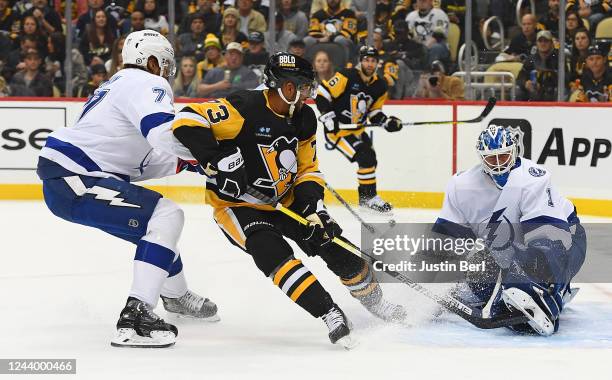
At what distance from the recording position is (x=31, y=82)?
921 cm

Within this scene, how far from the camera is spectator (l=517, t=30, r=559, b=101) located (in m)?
8.57

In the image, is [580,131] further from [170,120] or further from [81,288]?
[170,120]

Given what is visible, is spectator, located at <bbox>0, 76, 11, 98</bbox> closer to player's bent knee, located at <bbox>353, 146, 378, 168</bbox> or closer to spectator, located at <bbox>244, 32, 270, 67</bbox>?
spectator, located at <bbox>244, 32, 270, 67</bbox>

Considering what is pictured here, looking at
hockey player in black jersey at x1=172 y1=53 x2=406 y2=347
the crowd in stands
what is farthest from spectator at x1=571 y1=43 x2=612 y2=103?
hockey player in black jersey at x1=172 y1=53 x2=406 y2=347

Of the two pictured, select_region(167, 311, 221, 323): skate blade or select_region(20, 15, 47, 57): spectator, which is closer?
select_region(167, 311, 221, 323): skate blade

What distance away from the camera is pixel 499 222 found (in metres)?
4.43

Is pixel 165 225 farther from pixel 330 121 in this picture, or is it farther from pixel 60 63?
pixel 60 63

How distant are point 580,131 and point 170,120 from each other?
4721 millimetres

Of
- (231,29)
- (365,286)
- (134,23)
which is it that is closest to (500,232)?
(365,286)

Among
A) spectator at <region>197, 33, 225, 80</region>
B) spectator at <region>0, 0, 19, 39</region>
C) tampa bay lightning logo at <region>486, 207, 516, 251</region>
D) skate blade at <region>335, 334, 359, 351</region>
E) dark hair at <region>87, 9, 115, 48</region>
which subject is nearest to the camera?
skate blade at <region>335, 334, 359, 351</region>

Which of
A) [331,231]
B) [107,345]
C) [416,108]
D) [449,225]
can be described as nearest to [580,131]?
[416,108]

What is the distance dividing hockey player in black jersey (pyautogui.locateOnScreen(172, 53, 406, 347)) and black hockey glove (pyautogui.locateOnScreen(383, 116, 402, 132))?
413cm

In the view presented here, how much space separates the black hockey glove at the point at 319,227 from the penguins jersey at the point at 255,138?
151 millimetres

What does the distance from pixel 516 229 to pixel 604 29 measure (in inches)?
179
